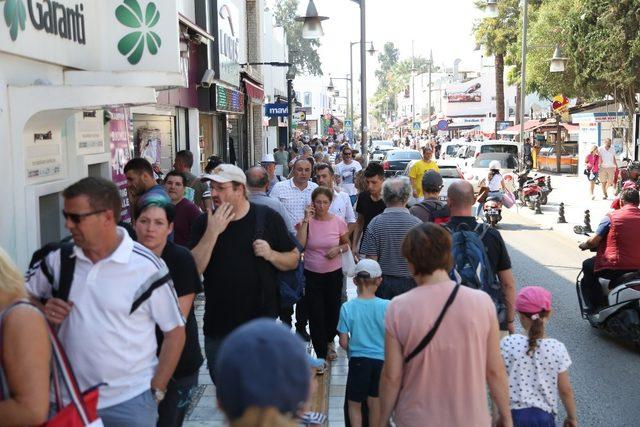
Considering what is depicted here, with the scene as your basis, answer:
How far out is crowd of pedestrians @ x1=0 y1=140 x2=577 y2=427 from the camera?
117 inches

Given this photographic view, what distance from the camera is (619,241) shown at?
8.42m

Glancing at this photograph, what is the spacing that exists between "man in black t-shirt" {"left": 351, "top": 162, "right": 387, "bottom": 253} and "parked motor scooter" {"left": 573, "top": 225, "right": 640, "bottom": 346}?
2.46 m

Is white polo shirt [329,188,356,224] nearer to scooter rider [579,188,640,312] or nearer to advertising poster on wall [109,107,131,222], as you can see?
scooter rider [579,188,640,312]

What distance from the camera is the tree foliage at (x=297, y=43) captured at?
94.6 meters

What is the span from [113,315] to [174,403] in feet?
2.71

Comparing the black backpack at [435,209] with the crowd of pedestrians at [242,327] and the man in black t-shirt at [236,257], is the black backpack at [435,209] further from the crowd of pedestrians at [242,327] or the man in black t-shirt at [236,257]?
the man in black t-shirt at [236,257]

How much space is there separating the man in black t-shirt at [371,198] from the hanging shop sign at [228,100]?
1168 cm

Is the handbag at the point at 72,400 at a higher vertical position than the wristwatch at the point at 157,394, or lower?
higher

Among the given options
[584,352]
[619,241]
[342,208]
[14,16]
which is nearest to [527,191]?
[584,352]

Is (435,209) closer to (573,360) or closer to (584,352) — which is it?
(573,360)

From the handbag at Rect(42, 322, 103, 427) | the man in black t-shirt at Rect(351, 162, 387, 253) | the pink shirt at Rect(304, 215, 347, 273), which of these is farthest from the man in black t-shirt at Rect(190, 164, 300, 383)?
the man in black t-shirt at Rect(351, 162, 387, 253)

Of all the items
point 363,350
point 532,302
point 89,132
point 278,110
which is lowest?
point 363,350

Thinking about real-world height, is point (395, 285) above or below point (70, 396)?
below

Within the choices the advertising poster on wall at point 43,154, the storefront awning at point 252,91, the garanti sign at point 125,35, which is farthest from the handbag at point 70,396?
the storefront awning at point 252,91
